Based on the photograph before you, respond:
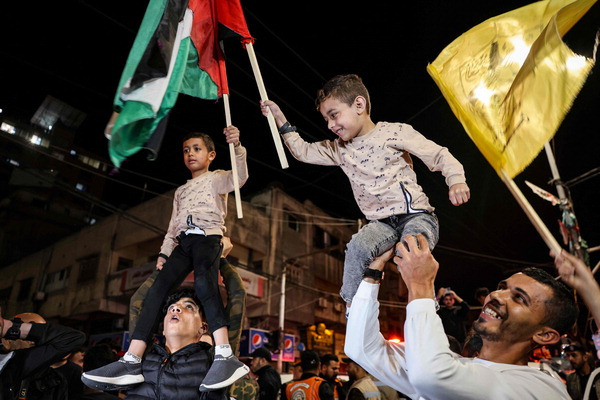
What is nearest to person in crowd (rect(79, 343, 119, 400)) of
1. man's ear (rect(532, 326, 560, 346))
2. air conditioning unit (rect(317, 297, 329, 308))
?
man's ear (rect(532, 326, 560, 346))

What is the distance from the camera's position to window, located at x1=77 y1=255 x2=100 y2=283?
24875mm

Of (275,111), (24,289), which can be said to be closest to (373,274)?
(275,111)

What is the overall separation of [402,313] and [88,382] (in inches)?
1536

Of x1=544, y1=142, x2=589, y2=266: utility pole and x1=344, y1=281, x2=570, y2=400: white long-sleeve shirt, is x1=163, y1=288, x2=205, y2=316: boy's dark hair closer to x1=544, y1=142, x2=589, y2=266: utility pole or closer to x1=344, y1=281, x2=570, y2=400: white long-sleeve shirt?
x1=344, y1=281, x2=570, y2=400: white long-sleeve shirt

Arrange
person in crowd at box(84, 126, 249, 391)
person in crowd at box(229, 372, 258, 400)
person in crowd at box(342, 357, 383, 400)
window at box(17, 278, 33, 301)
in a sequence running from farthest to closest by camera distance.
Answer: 1. window at box(17, 278, 33, 301)
2. person in crowd at box(342, 357, 383, 400)
3. person in crowd at box(229, 372, 258, 400)
4. person in crowd at box(84, 126, 249, 391)

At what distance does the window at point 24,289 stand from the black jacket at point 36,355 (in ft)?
93.9

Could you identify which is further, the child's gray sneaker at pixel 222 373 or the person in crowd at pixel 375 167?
the child's gray sneaker at pixel 222 373

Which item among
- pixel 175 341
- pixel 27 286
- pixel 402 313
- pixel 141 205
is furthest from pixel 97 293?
pixel 402 313

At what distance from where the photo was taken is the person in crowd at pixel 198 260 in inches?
142

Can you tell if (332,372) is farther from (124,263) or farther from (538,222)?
(124,263)

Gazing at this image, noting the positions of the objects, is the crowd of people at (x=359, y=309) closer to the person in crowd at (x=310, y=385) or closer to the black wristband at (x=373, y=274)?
the black wristband at (x=373, y=274)

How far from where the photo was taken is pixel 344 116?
342 centimetres

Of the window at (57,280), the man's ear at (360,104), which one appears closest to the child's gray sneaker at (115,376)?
the man's ear at (360,104)

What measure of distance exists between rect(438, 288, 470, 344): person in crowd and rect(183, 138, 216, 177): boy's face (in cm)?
476
